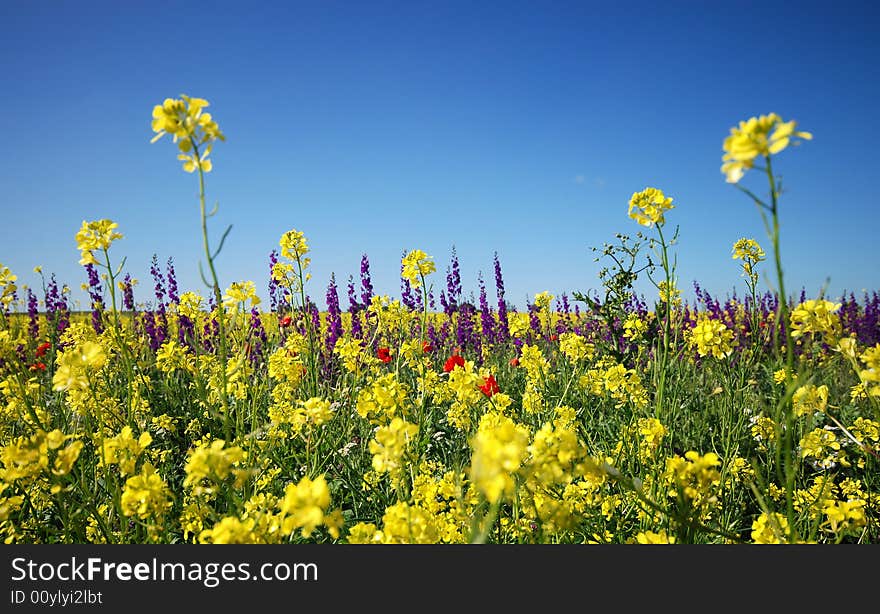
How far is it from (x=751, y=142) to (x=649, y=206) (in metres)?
1.13

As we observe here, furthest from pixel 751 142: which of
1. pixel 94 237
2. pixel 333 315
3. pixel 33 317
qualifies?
pixel 33 317

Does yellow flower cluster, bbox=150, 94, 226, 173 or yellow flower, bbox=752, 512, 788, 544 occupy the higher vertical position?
yellow flower cluster, bbox=150, 94, 226, 173

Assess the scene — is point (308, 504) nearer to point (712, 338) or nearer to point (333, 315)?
point (712, 338)

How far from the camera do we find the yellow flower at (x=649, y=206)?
2064mm

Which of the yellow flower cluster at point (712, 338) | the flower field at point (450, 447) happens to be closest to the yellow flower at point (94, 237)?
the flower field at point (450, 447)

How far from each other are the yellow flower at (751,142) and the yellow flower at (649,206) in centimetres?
105

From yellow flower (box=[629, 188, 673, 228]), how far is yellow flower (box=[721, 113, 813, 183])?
3.45ft

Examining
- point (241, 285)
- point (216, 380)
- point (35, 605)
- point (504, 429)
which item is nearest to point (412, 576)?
point (504, 429)

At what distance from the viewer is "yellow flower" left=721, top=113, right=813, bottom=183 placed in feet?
3.26

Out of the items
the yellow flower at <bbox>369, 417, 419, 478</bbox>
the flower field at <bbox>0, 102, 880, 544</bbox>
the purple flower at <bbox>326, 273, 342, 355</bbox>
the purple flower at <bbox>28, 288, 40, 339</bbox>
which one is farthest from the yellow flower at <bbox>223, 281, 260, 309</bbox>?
the purple flower at <bbox>28, 288, 40, 339</bbox>

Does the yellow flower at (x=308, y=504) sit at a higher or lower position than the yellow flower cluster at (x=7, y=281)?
lower

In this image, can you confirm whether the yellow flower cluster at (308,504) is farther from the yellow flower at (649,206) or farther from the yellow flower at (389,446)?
the yellow flower at (649,206)

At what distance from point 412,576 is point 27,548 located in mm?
1127

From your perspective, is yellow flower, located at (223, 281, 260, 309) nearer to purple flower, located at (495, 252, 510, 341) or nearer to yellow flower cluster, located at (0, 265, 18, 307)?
yellow flower cluster, located at (0, 265, 18, 307)
